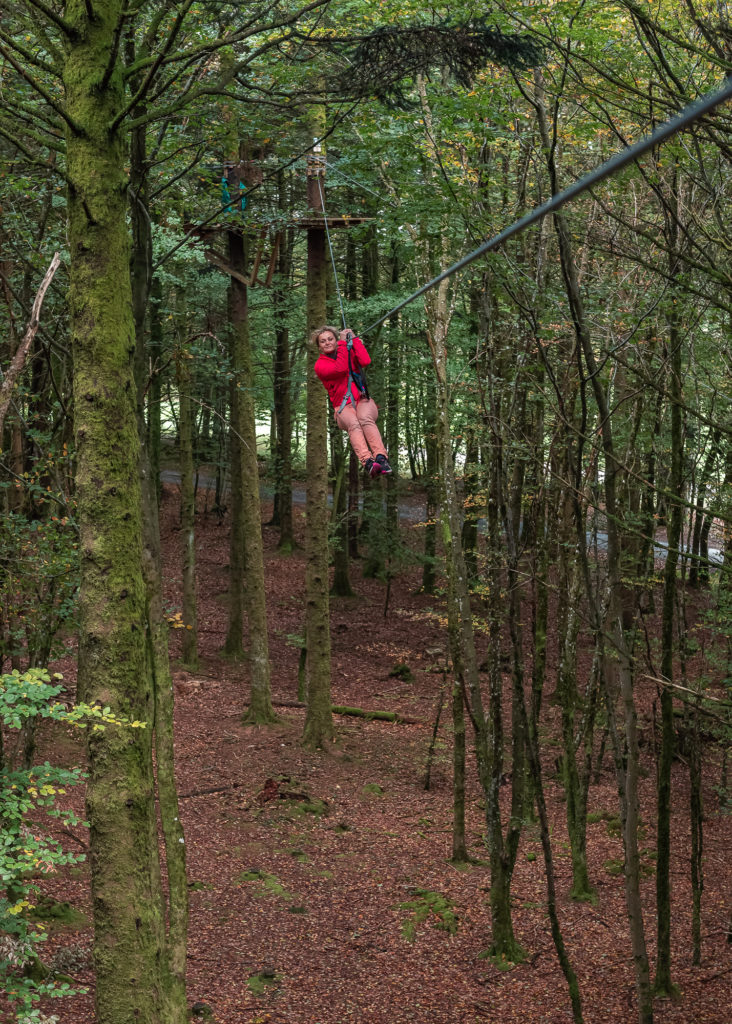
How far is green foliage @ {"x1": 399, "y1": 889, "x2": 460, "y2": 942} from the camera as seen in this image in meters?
8.66

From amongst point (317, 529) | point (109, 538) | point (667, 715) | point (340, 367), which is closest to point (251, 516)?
point (317, 529)

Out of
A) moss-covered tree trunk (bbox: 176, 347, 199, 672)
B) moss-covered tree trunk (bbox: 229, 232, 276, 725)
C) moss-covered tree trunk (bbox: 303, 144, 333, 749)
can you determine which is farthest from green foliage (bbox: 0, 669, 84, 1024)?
moss-covered tree trunk (bbox: 176, 347, 199, 672)

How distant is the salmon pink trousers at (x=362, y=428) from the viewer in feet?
24.6

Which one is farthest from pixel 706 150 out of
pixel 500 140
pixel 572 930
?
pixel 572 930

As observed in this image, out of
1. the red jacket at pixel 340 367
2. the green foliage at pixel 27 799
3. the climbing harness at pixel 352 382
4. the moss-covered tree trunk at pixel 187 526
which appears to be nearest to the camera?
the green foliage at pixel 27 799

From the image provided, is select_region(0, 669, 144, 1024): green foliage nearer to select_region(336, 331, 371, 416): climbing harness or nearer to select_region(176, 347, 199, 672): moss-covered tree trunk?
select_region(336, 331, 371, 416): climbing harness

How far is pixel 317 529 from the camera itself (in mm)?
12297

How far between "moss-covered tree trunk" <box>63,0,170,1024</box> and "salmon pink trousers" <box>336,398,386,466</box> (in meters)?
3.48

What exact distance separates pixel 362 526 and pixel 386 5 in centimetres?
1482

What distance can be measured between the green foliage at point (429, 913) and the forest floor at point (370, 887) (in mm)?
24

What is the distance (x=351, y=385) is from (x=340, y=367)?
0.19m

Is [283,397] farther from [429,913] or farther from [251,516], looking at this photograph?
[429,913]

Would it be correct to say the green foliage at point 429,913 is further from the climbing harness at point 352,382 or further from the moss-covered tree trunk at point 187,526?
→ the moss-covered tree trunk at point 187,526

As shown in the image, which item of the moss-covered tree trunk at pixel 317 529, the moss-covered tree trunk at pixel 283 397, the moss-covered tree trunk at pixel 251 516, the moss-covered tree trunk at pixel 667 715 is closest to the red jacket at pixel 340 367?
the moss-covered tree trunk at pixel 667 715
